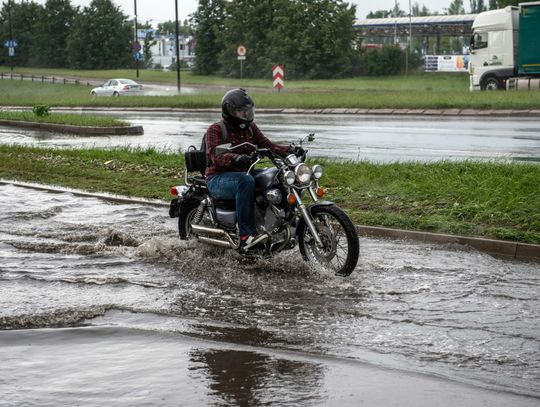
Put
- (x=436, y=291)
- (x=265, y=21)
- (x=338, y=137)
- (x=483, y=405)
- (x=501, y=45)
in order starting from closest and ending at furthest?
(x=483, y=405), (x=436, y=291), (x=338, y=137), (x=501, y=45), (x=265, y=21)

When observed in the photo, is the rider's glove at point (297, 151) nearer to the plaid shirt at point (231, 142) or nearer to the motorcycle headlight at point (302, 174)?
the plaid shirt at point (231, 142)

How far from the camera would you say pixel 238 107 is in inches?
318

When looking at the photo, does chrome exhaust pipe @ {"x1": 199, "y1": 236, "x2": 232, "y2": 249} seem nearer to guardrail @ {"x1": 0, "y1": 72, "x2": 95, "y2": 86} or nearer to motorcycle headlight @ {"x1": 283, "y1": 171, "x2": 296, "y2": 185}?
motorcycle headlight @ {"x1": 283, "y1": 171, "x2": 296, "y2": 185}

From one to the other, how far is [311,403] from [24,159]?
13163 millimetres

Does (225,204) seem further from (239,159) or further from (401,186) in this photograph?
(401,186)

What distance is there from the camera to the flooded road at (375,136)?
675 inches

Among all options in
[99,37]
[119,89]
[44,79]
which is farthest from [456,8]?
[119,89]

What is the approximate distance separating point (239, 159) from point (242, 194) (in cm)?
34

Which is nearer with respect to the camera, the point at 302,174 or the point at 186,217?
the point at 302,174

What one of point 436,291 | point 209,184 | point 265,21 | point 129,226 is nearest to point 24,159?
point 129,226

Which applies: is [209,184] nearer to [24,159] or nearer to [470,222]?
[470,222]

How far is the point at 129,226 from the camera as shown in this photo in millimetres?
10531

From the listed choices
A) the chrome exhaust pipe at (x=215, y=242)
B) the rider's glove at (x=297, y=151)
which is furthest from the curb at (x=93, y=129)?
the rider's glove at (x=297, y=151)

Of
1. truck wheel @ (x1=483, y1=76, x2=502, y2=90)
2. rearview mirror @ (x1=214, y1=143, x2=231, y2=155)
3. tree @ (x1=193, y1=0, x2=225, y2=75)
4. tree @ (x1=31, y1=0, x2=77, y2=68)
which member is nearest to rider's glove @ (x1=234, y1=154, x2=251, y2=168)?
rearview mirror @ (x1=214, y1=143, x2=231, y2=155)
